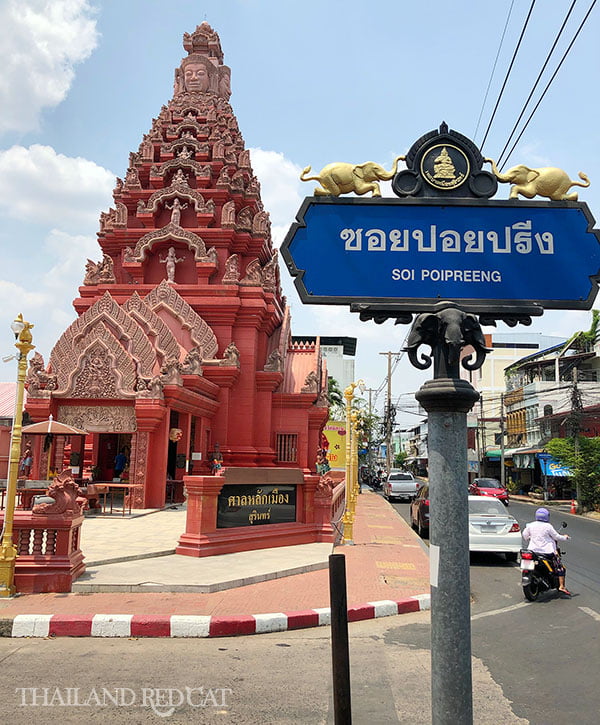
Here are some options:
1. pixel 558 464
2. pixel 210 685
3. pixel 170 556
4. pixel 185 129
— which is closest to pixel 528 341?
pixel 558 464

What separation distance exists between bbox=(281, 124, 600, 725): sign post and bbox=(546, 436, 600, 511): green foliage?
27265 millimetres

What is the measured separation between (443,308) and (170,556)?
29.7ft

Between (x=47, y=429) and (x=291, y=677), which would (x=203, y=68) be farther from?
(x=291, y=677)

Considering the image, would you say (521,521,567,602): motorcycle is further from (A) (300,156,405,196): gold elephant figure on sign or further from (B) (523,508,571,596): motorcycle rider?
(A) (300,156,405,196): gold elephant figure on sign

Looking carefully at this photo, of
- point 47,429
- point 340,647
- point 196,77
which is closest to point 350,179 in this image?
point 340,647

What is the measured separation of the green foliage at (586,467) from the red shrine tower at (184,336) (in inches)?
456

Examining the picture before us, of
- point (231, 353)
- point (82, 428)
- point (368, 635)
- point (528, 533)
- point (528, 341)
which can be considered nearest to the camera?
point (368, 635)

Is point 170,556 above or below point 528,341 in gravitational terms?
below

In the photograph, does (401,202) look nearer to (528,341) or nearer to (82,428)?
(82,428)

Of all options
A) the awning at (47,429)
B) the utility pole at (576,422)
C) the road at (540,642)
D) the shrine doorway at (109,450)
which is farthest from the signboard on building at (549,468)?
the awning at (47,429)

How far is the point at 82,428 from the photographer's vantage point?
1802cm

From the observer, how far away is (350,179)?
2770 mm

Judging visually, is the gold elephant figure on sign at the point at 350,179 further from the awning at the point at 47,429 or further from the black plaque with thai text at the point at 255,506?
the awning at the point at 47,429

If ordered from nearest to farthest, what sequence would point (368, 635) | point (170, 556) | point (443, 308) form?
1. point (443, 308)
2. point (368, 635)
3. point (170, 556)
